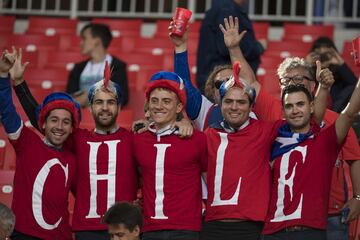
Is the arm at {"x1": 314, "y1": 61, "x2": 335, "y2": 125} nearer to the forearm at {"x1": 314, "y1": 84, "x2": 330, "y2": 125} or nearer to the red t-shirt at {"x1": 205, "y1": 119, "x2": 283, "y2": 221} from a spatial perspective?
the forearm at {"x1": 314, "y1": 84, "x2": 330, "y2": 125}

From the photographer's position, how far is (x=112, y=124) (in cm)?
789

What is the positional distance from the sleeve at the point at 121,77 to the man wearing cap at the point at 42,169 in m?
2.99

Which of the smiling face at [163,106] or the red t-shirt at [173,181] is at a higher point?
the smiling face at [163,106]

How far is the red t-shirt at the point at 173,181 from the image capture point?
752 cm

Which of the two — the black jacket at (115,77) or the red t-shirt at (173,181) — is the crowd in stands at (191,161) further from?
the black jacket at (115,77)

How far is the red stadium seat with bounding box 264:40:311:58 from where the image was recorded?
12.6 meters

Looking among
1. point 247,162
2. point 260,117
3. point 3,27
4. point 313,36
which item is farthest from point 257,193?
point 3,27

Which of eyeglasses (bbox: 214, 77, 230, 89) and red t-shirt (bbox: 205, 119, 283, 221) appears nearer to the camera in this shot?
red t-shirt (bbox: 205, 119, 283, 221)

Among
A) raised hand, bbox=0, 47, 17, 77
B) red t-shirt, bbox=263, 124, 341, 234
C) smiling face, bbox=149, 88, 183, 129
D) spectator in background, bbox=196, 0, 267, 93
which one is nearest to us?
red t-shirt, bbox=263, 124, 341, 234

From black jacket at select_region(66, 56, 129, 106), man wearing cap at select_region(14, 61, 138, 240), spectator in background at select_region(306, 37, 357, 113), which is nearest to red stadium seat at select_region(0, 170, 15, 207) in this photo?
man wearing cap at select_region(14, 61, 138, 240)

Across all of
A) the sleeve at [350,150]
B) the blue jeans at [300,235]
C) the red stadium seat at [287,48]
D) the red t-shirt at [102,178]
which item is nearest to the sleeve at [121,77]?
the red stadium seat at [287,48]

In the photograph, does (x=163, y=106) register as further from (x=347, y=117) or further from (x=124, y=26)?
(x=124, y=26)

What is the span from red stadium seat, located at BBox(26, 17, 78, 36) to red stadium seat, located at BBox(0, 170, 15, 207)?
14.6ft

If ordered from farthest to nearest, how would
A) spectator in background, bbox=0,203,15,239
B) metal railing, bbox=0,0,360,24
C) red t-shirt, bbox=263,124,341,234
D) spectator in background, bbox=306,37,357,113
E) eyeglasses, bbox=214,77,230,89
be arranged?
1. metal railing, bbox=0,0,360,24
2. spectator in background, bbox=306,37,357,113
3. eyeglasses, bbox=214,77,230,89
4. red t-shirt, bbox=263,124,341,234
5. spectator in background, bbox=0,203,15,239
